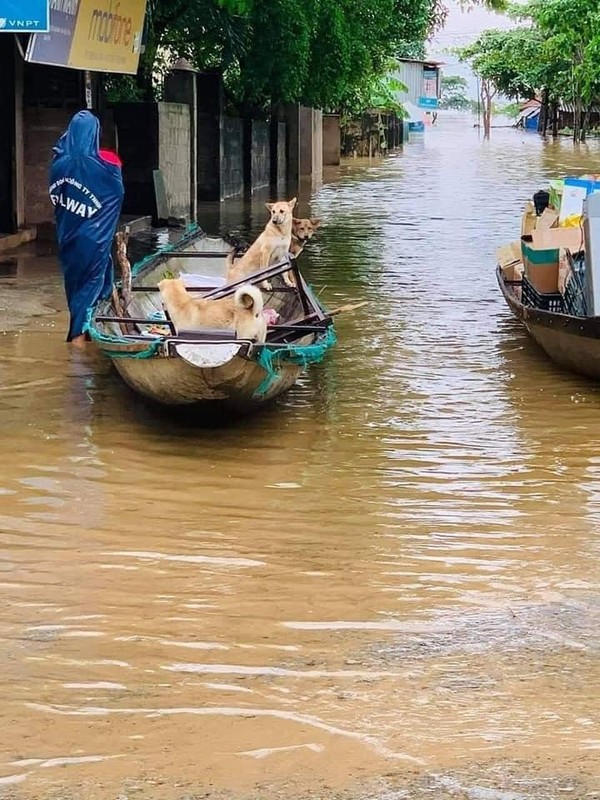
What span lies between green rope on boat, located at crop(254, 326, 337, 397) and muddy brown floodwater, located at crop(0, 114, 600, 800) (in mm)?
409

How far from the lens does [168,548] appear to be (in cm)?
612

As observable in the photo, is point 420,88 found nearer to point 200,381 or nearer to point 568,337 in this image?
point 568,337

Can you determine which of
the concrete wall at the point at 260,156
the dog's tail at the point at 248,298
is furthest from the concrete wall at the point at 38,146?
the dog's tail at the point at 248,298

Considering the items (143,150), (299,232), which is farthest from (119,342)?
(143,150)

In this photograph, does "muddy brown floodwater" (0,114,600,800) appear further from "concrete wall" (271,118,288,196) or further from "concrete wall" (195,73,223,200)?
"concrete wall" (271,118,288,196)

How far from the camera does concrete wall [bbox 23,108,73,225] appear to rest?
16922mm

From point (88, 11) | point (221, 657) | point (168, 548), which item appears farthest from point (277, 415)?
point (88, 11)

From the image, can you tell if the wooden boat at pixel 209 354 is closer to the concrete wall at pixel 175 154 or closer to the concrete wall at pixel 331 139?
the concrete wall at pixel 175 154

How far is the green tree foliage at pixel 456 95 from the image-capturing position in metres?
131

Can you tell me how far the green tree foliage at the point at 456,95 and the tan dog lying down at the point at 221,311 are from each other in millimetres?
127005

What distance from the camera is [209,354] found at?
24.4 feet

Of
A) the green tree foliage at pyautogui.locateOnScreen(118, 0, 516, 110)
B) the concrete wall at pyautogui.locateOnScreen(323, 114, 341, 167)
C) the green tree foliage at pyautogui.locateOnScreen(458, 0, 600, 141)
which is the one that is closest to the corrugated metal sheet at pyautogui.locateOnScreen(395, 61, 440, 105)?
the green tree foliage at pyautogui.locateOnScreen(458, 0, 600, 141)

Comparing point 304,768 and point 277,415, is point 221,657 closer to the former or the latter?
point 304,768

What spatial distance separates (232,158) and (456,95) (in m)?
113
